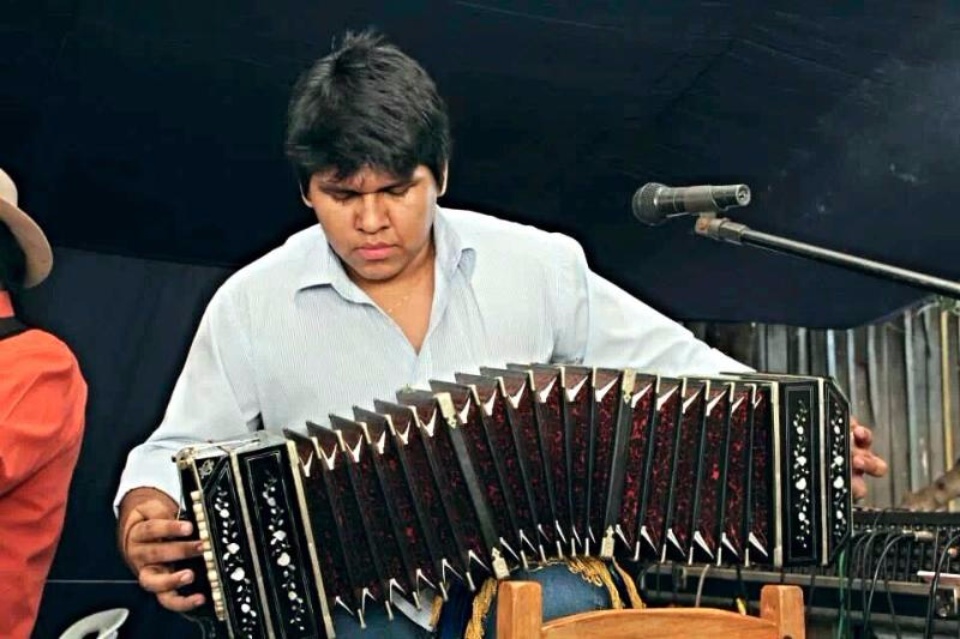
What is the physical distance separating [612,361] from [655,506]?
0.30m

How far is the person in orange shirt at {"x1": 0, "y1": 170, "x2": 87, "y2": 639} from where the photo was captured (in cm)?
249

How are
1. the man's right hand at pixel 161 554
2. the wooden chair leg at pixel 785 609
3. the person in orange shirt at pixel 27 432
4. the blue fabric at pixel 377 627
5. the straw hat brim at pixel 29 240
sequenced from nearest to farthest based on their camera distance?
the wooden chair leg at pixel 785 609, the man's right hand at pixel 161 554, the blue fabric at pixel 377 627, the person in orange shirt at pixel 27 432, the straw hat brim at pixel 29 240

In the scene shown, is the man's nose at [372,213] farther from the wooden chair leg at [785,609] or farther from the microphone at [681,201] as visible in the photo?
the wooden chair leg at [785,609]

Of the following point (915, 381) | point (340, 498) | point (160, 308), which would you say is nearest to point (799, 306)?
point (915, 381)

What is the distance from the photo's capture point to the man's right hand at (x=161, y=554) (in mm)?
1825

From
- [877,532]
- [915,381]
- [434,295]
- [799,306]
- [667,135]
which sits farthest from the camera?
[915,381]

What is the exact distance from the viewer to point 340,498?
1893 millimetres

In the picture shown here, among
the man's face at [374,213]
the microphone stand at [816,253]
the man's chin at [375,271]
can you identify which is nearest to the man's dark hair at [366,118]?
the man's face at [374,213]

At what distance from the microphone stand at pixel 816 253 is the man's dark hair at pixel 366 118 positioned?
0.39 meters

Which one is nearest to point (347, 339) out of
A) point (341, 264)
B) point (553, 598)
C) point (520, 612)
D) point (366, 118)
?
point (341, 264)

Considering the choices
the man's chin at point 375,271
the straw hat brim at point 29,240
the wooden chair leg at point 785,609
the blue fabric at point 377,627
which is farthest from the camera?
the straw hat brim at point 29,240

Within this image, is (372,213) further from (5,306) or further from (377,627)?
(5,306)

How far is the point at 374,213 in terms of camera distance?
1.98 meters

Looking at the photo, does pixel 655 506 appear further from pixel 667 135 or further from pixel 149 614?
pixel 149 614
